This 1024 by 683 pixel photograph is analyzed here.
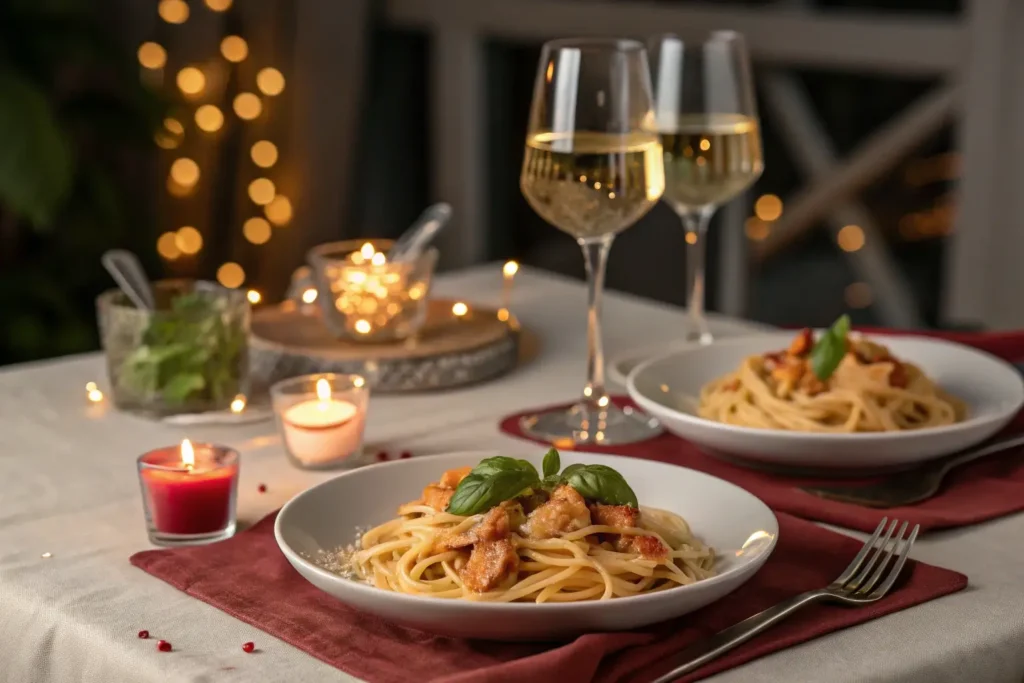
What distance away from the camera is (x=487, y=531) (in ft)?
3.28

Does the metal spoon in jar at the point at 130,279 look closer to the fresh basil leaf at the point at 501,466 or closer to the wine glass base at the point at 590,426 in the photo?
the wine glass base at the point at 590,426

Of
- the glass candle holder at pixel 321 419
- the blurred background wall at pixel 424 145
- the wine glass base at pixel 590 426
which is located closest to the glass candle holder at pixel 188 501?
the glass candle holder at pixel 321 419

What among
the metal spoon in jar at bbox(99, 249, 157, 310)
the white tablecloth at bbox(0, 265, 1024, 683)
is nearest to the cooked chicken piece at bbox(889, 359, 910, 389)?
the white tablecloth at bbox(0, 265, 1024, 683)

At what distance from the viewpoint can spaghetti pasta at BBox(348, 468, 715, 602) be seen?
3.23 feet

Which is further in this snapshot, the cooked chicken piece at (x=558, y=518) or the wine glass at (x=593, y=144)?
the wine glass at (x=593, y=144)

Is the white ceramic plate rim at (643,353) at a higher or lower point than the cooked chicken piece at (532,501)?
lower

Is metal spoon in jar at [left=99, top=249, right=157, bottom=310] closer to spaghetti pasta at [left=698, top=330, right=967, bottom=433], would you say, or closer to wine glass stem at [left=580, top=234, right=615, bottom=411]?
wine glass stem at [left=580, top=234, right=615, bottom=411]

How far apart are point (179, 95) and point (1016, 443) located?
119 inches

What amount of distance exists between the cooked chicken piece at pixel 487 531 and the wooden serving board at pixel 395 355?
0.68m

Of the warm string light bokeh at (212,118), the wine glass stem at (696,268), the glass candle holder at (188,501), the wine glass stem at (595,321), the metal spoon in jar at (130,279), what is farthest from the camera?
the warm string light bokeh at (212,118)

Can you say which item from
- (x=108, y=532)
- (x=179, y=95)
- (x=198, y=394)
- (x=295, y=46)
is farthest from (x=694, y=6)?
(x=108, y=532)

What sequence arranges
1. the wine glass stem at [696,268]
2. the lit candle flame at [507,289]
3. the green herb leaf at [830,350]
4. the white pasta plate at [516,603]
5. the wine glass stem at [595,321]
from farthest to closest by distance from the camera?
1. the lit candle flame at [507,289]
2. the wine glass stem at [696,268]
3. the wine glass stem at [595,321]
4. the green herb leaf at [830,350]
5. the white pasta plate at [516,603]

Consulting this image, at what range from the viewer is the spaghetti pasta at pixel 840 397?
141cm

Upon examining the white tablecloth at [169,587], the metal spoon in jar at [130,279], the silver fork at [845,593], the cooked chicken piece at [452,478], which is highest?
the metal spoon in jar at [130,279]
